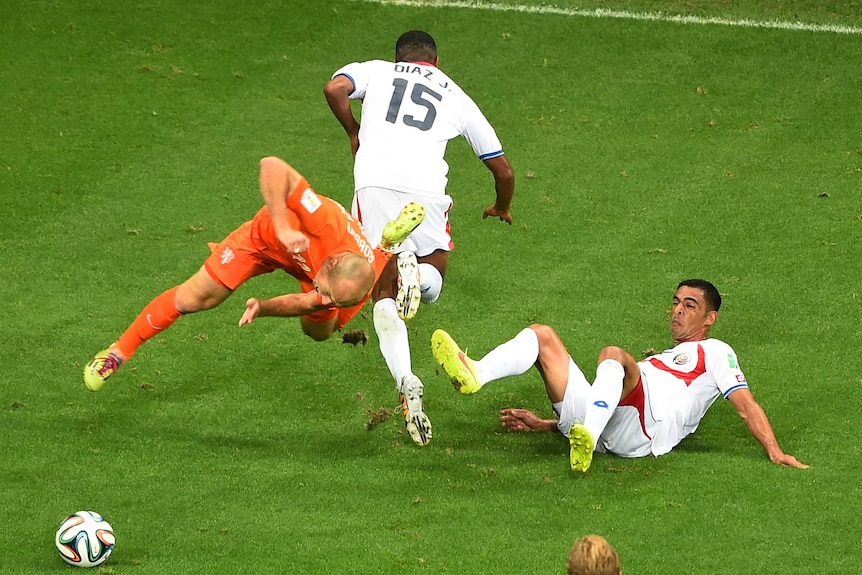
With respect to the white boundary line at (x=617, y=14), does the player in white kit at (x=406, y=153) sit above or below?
below

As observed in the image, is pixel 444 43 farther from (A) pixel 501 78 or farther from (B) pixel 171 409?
(B) pixel 171 409

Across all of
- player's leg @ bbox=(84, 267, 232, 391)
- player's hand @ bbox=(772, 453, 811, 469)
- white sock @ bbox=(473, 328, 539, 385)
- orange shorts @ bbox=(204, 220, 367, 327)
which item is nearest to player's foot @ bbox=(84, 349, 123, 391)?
player's leg @ bbox=(84, 267, 232, 391)

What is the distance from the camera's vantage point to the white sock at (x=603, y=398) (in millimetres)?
6293

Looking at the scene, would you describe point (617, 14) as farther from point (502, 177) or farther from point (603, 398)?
point (603, 398)

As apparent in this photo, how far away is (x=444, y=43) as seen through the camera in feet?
39.3

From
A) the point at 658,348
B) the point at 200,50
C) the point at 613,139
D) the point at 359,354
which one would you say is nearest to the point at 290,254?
the point at 359,354

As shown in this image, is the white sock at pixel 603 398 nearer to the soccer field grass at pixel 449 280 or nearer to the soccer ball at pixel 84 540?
the soccer field grass at pixel 449 280

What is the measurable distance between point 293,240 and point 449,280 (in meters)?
3.13

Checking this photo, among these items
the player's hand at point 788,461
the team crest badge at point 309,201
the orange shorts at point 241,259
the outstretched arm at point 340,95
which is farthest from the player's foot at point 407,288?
the player's hand at point 788,461

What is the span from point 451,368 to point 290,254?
1.00 meters

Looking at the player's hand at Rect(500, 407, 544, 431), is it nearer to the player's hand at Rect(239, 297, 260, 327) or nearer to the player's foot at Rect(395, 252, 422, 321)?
the player's foot at Rect(395, 252, 422, 321)

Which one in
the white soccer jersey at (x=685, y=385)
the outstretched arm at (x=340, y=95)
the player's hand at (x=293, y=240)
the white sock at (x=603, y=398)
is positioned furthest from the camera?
the outstretched arm at (x=340, y=95)

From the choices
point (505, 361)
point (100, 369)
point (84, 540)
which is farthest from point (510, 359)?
point (84, 540)

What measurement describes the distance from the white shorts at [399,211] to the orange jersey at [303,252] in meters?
0.40
